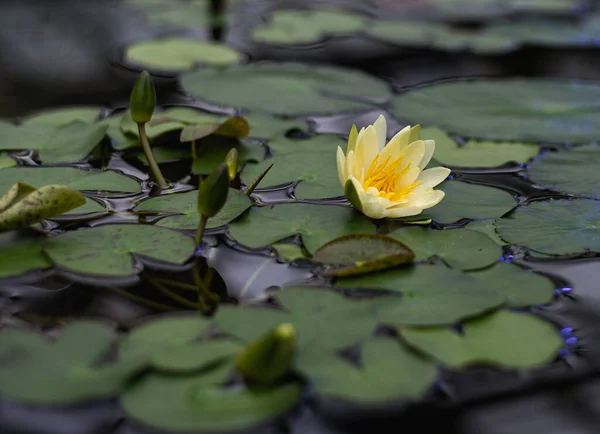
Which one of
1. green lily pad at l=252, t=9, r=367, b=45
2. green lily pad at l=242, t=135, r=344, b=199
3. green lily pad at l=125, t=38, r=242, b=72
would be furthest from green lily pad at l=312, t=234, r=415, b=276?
green lily pad at l=252, t=9, r=367, b=45

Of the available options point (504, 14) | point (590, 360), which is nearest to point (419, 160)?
point (590, 360)

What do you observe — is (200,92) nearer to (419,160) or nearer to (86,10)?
(419,160)

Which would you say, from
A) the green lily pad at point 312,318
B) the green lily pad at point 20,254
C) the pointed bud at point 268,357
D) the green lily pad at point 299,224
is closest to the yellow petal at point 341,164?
the green lily pad at point 299,224

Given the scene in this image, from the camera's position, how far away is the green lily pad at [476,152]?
74.2 inches

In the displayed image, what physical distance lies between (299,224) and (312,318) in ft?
1.17

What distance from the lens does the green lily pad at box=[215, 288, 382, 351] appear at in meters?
1.14

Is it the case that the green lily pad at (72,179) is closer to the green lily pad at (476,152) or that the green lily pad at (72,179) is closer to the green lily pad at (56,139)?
the green lily pad at (56,139)

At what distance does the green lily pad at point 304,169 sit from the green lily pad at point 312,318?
0.46 m

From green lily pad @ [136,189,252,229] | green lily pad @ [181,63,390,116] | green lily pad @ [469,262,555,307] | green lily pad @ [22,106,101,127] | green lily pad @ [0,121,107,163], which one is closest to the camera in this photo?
green lily pad @ [469,262,555,307]

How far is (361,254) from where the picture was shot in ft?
4.50

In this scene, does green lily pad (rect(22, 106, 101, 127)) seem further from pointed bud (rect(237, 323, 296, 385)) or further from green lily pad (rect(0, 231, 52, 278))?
pointed bud (rect(237, 323, 296, 385))

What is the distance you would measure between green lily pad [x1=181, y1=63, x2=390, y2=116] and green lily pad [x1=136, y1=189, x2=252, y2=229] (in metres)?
0.66

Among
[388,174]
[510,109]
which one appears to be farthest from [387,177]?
[510,109]

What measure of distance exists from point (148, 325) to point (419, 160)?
77 centimetres
